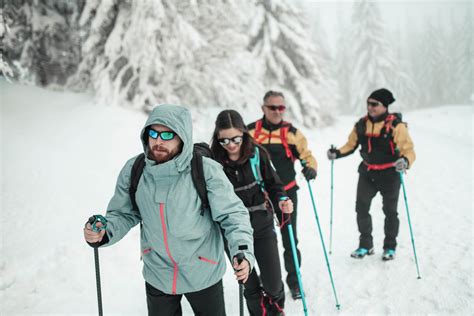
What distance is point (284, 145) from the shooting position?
420 cm

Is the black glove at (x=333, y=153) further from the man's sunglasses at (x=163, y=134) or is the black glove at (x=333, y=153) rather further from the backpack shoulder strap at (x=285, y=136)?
the man's sunglasses at (x=163, y=134)

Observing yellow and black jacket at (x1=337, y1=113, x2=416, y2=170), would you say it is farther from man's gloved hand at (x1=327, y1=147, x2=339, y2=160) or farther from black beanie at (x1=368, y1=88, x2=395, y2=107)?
man's gloved hand at (x1=327, y1=147, x2=339, y2=160)

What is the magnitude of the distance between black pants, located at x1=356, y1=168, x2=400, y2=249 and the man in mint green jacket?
10.9 feet

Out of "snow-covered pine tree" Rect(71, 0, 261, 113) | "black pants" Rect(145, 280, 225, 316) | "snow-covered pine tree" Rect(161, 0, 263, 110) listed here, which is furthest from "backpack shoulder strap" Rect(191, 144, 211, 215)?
"snow-covered pine tree" Rect(161, 0, 263, 110)

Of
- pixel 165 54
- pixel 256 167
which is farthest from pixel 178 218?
pixel 165 54

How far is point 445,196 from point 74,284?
858 cm

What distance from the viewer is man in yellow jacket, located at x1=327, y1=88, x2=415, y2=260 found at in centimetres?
473

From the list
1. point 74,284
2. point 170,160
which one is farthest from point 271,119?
point 74,284

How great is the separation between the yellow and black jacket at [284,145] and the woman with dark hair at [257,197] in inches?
30.9

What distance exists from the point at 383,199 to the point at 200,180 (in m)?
3.87

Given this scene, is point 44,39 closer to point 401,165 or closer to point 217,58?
point 217,58

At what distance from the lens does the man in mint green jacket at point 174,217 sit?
227cm

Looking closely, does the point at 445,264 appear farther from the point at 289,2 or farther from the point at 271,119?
the point at 289,2

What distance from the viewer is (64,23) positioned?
34.3 ft
